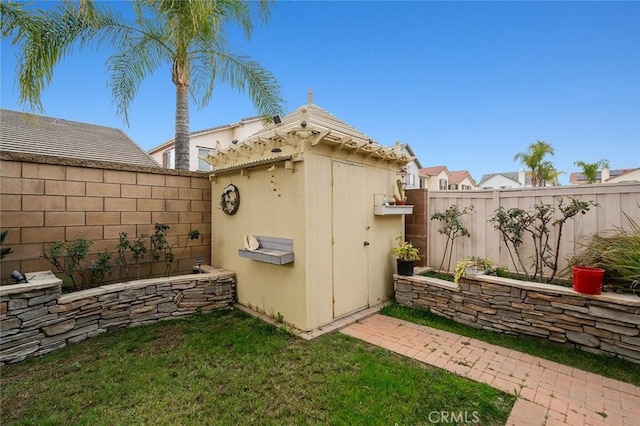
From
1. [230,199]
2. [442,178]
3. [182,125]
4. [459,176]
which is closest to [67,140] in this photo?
[182,125]

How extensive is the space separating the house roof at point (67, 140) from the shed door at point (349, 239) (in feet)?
22.5

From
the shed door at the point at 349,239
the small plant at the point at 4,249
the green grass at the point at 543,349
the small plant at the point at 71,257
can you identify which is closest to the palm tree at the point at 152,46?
the small plant at the point at 4,249

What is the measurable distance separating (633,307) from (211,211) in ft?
21.8

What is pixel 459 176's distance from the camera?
34406 millimetres

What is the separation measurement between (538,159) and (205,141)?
2306cm

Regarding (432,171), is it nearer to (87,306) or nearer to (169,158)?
(169,158)

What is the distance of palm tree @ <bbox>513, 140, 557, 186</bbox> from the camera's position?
1917cm

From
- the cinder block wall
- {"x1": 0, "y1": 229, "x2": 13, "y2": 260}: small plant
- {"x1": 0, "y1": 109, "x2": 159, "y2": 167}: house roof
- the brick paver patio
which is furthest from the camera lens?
{"x1": 0, "y1": 109, "x2": 159, "y2": 167}: house roof

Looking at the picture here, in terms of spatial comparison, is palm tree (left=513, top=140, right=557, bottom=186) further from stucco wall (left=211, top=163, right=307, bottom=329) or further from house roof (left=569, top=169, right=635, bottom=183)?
stucco wall (left=211, top=163, right=307, bottom=329)

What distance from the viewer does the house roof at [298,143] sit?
386 cm

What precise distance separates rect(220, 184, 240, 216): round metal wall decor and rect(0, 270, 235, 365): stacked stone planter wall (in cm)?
124

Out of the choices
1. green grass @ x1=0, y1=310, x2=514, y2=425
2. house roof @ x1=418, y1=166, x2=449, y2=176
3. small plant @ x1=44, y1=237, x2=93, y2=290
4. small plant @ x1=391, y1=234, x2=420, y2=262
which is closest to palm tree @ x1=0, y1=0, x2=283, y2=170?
small plant @ x1=44, y1=237, x2=93, y2=290

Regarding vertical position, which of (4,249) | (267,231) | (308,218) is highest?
(308,218)

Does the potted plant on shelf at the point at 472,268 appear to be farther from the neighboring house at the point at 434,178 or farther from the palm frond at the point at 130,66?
the neighboring house at the point at 434,178
